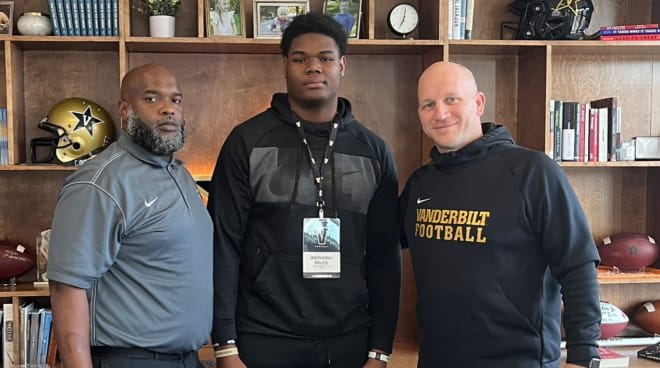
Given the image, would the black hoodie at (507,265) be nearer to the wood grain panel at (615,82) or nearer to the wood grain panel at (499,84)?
the wood grain panel at (499,84)

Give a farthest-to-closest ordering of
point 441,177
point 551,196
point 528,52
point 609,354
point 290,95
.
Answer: point 528,52
point 609,354
point 290,95
point 441,177
point 551,196

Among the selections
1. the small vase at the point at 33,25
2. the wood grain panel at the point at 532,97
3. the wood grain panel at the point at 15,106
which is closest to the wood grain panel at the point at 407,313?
the wood grain panel at the point at 532,97

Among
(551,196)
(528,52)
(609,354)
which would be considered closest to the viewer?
(551,196)

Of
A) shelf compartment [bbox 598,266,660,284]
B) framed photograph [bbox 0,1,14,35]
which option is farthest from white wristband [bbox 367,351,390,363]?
framed photograph [bbox 0,1,14,35]

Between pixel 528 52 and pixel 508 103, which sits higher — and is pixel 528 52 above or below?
above

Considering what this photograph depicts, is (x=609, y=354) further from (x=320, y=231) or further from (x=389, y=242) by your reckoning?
(x=320, y=231)

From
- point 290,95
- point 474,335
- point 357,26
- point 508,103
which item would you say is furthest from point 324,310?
point 508,103

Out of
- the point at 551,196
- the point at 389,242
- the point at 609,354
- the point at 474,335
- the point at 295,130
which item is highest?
the point at 295,130

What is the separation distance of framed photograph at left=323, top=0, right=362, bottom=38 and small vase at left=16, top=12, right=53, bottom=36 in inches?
46.5

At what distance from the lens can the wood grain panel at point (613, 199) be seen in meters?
3.24

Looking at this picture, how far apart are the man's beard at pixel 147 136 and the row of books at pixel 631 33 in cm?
202

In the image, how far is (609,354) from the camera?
281 cm

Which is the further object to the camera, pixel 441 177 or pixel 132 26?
pixel 132 26

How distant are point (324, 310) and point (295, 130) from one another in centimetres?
58
